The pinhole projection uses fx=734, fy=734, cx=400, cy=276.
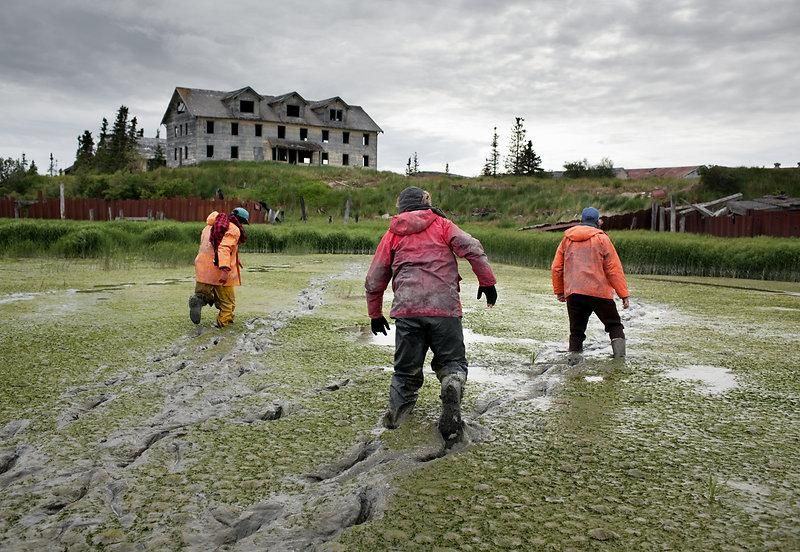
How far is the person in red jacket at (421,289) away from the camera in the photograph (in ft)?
15.1

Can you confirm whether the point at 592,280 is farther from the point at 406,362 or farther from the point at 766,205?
the point at 766,205

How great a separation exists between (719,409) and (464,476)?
2.41 metres

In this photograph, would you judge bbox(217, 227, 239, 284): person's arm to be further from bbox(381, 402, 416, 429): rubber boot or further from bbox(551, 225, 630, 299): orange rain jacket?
bbox(381, 402, 416, 429): rubber boot

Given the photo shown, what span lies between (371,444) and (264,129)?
5273cm

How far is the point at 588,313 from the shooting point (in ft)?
22.9

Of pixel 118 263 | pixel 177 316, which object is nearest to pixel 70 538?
pixel 177 316

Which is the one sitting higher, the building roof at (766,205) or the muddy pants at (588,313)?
the building roof at (766,205)

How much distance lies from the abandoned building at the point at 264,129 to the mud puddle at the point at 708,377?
162ft

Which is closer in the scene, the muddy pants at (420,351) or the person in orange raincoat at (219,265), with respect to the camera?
the muddy pants at (420,351)

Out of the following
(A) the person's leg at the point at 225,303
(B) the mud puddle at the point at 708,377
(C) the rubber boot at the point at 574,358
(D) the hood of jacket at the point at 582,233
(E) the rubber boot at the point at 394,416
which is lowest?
(B) the mud puddle at the point at 708,377

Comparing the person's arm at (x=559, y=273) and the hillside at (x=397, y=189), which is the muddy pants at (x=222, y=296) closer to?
the person's arm at (x=559, y=273)

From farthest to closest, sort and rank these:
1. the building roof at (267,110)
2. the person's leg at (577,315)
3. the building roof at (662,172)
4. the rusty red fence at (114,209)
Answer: the building roof at (662,172)
the building roof at (267,110)
the rusty red fence at (114,209)
the person's leg at (577,315)

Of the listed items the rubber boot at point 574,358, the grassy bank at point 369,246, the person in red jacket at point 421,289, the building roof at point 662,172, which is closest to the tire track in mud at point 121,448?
the person in red jacket at point 421,289

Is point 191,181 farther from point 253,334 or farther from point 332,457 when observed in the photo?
point 332,457
